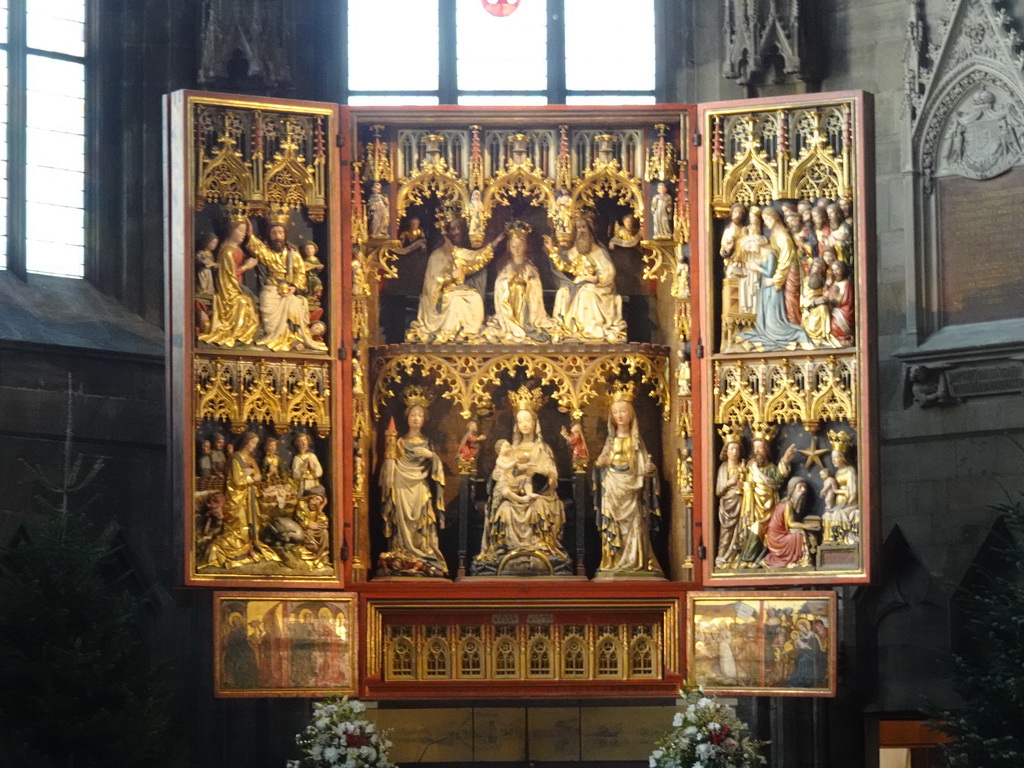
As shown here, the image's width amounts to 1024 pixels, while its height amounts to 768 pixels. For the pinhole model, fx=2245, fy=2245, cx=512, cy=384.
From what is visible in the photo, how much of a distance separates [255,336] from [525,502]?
8.47ft

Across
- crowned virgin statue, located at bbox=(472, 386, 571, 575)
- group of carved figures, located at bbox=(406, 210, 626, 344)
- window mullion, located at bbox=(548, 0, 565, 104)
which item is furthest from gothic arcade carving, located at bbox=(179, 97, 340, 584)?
window mullion, located at bbox=(548, 0, 565, 104)

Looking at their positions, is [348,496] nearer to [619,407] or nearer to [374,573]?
[374,573]

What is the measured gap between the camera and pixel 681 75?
21500mm

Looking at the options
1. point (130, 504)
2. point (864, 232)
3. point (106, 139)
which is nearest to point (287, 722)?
point (130, 504)

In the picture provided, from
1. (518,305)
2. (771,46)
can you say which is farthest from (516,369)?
(771,46)

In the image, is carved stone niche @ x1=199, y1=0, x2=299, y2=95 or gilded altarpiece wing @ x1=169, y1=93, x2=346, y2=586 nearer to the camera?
gilded altarpiece wing @ x1=169, y1=93, x2=346, y2=586

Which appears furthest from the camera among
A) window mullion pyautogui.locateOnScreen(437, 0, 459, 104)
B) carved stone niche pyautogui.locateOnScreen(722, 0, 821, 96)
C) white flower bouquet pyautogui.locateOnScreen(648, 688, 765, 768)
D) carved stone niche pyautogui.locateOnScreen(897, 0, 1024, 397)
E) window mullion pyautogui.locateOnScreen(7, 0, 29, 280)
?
window mullion pyautogui.locateOnScreen(437, 0, 459, 104)

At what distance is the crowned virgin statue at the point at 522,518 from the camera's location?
59.8 ft

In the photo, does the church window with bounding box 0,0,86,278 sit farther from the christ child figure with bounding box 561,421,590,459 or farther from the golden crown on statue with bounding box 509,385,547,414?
the christ child figure with bounding box 561,421,590,459

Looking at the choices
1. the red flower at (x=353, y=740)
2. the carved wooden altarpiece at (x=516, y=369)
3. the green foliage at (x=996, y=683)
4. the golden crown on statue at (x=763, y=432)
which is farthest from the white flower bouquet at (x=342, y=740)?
the green foliage at (x=996, y=683)

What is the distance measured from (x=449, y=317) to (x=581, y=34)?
15.4 feet

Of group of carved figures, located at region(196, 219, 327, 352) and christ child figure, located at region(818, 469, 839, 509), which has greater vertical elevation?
group of carved figures, located at region(196, 219, 327, 352)

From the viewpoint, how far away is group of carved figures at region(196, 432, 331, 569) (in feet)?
57.2

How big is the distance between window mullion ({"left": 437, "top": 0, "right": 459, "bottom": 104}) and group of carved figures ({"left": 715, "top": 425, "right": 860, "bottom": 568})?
5633 mm
